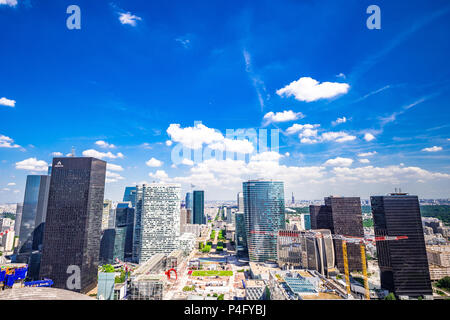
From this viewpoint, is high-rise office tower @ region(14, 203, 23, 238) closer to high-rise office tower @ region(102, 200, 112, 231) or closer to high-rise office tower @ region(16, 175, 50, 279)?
→ high-rise office tower @ region(16, 175, 50, 279)

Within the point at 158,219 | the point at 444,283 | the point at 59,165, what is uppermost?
the point at 59,165

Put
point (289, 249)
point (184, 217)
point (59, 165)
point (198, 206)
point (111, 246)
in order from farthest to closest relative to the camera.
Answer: point (198, 206)
point (184, 217)
point (111, 246)
point (289, 249)
point (59, 165)

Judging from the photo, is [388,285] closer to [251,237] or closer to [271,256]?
[271,256]

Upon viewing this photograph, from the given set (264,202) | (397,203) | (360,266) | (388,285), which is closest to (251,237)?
(264,202)

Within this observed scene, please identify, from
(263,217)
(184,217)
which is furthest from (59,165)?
(184,217)

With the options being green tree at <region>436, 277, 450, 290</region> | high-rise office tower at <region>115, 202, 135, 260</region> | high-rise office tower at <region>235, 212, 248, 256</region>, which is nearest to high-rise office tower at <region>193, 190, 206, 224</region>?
high-rise office tower at <region>115, 202, 135, 260</region>

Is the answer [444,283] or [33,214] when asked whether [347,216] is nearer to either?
[444,283]

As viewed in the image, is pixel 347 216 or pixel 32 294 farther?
pixel 347 216
